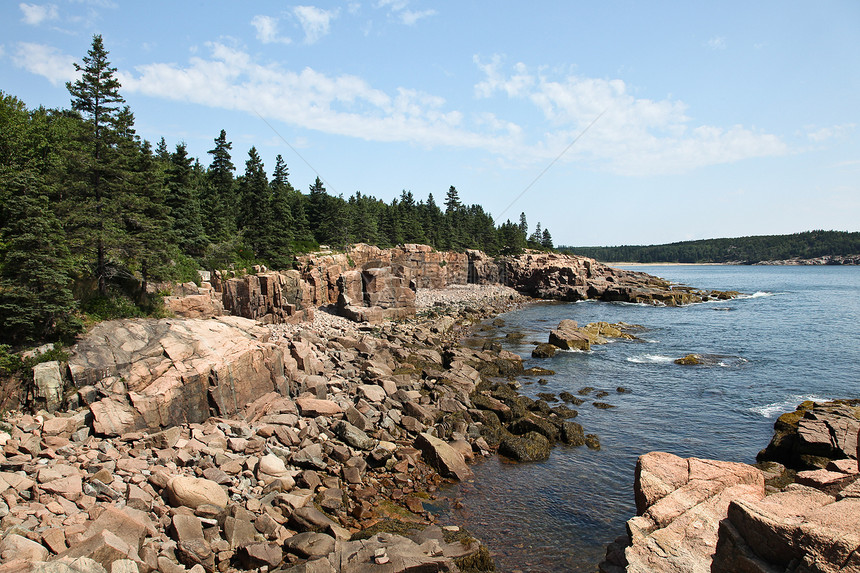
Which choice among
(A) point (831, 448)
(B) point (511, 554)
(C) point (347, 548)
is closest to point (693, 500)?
(B) point (511, 554)

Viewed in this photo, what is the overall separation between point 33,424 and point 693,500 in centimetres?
1865

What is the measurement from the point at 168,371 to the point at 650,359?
34.1 meters

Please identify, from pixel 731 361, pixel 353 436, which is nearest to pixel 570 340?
pixel 731 361

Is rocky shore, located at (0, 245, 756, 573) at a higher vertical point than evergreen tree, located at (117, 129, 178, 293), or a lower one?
lower

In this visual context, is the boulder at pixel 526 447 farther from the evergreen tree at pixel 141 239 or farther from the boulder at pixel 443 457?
the evergreen tree at pixel 141 239

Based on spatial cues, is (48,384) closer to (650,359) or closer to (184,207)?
(184,207)

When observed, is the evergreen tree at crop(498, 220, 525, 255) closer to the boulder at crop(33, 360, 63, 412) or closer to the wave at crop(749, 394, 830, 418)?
the wave at crop(749, 394, 830, 418)

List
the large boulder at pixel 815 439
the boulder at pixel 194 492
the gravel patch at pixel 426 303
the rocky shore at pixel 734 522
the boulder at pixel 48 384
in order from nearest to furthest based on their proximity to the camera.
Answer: the rocky shore at pixel 734 522 → the boulder at pixel 194 492 → the boulder at pixel 48 384 → the large boulder at pixel 815 439 → the gravel patch at pixel 426 303

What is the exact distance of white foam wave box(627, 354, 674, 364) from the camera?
36.3 metres

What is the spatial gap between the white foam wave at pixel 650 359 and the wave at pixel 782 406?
32.2 feet

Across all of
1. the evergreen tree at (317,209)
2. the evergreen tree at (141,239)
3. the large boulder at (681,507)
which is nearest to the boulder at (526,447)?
the large boulder at (681,507)

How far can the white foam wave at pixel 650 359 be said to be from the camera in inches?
1430

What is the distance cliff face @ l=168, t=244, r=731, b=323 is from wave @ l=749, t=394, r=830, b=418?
2926 centimetres

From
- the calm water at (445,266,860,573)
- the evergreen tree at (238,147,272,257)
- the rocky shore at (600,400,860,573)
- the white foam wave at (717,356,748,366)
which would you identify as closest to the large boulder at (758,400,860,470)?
the calm water at (445,266,860,573)
